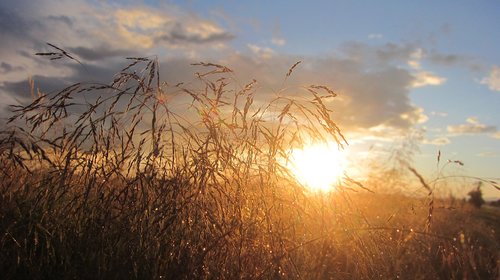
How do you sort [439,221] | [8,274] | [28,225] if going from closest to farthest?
[8,274], [28,225], [439,221]

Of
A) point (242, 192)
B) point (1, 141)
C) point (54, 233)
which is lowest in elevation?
point (54, 233)

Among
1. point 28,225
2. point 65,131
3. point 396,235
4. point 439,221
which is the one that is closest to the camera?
Result: point 28,225

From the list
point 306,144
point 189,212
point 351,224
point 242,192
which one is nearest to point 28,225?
point 189,212

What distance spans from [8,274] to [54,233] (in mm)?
330

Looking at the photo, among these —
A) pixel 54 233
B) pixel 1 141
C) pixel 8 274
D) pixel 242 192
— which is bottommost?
pixel 8 274

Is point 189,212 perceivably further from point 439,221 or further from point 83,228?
point 439,221

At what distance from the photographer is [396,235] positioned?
4.52 m

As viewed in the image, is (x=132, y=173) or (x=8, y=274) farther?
(x=132, y=173)

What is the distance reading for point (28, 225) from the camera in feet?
9.05

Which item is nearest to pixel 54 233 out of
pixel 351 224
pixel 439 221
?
pixel 351 224

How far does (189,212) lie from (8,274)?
0.96 metres

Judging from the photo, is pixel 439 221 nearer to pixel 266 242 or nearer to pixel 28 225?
pixel 266 242

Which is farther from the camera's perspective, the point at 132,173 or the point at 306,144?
the point at 306,144

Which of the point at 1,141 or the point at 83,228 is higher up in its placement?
the point at 1,141
